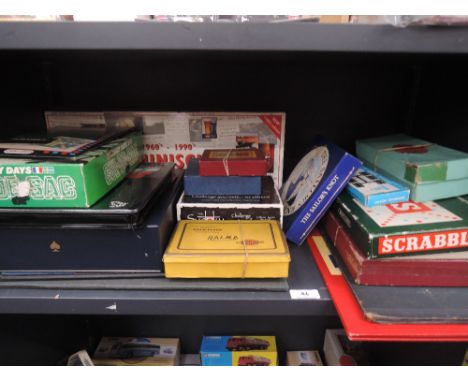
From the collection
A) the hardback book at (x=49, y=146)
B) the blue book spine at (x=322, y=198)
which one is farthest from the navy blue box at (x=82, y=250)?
the blue book spine at (x=322, y=198)

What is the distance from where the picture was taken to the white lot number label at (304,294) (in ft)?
1.49

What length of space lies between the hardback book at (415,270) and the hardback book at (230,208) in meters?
0.16

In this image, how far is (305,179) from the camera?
0.62 meters

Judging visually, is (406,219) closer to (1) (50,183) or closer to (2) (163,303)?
(2) (163,303)

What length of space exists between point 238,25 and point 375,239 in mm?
335

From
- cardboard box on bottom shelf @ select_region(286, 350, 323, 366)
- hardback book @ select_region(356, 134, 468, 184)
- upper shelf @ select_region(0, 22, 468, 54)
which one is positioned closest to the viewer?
upper shelf @ select_region(0, 22, 468, 54)

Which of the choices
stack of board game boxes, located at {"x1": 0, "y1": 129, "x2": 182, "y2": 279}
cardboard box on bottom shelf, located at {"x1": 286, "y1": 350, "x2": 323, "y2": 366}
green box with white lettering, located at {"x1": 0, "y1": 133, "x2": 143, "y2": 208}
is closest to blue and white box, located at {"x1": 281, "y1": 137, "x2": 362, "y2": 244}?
stack of board game boxes, located at {"x1": 0, "y1": 129, "x2": 182, "y2": 279}

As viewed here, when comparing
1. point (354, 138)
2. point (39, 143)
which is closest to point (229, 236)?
point (39, 143)

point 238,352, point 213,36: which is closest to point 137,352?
point 238,352

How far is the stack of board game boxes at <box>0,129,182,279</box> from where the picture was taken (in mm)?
441

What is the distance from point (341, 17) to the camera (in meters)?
0.48

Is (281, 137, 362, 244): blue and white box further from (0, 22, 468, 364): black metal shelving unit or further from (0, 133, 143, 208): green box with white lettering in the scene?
(0, 133, 143, 208): green box with white lettering

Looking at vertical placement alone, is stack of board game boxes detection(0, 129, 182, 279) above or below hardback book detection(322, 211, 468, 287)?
above

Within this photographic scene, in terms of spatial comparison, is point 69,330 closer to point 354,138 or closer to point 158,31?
point 158,31
